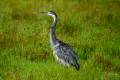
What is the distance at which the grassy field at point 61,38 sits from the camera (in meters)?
10.6

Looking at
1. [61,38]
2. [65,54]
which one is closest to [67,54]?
[65,54]

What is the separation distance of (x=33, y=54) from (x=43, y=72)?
5.61 ft

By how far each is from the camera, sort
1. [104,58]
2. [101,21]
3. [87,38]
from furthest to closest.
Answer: [101,21]
[87,38]
[104,58]

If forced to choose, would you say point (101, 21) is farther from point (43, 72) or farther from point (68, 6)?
point (43, 72)

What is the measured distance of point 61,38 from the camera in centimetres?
1400

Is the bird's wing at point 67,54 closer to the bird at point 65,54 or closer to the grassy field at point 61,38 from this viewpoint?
the bird at point 65,54

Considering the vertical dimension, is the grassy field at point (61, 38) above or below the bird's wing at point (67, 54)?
below

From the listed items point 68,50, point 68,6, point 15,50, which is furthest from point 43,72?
point 68,6

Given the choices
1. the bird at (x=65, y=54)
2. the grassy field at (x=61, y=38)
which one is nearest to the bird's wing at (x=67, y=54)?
the bird at (x=65, y=54)

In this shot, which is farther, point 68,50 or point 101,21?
point 101,21

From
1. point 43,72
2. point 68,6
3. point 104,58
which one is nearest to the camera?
point 43,72

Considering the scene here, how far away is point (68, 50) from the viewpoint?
36.7ft

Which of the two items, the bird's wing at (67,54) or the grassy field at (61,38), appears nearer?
the grassy field at (61,38)

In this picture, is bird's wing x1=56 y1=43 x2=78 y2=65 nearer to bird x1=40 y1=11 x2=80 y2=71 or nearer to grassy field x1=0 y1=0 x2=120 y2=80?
bird x1=40 y1=11 x2=80 y2=71
